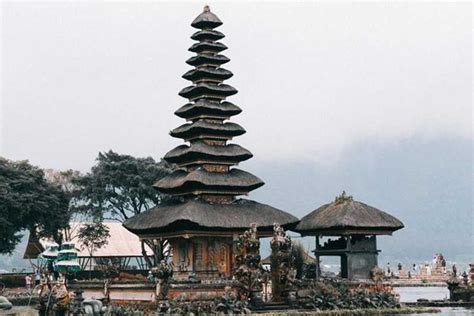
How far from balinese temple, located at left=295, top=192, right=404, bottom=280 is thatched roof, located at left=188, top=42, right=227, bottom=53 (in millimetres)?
12712

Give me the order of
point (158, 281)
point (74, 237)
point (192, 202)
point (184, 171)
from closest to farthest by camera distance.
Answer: point (158, 281)
point (192, 202)
point (184, 171)
point (74, 237)

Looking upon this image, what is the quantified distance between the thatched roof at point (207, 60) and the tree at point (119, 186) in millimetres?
14602

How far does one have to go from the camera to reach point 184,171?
47531 mm

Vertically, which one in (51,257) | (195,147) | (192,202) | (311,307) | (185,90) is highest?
(185,90)

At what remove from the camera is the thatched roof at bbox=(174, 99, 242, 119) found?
47.7 metres

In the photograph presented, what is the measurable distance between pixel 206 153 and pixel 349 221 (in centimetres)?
972

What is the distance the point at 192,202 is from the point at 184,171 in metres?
4.01

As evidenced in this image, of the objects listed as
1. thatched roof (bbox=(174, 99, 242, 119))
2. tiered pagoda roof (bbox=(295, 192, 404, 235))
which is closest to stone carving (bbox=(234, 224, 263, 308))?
tiered pagoda roof (bbox=(295, 192, 404, 235))

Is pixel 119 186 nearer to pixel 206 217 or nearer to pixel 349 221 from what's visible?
pixel 206 217

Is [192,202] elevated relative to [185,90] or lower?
lower

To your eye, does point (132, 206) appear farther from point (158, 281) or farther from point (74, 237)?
point (158, 281)

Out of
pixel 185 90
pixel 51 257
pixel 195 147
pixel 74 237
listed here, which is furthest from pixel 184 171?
pixel 74 237

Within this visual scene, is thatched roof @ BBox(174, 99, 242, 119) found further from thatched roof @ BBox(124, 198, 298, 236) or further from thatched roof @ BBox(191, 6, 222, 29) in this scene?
thatched roof @ BBox(124, 198, 298, 236)

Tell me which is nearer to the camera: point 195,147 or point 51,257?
point 51,257
